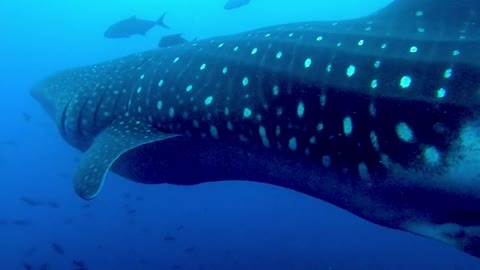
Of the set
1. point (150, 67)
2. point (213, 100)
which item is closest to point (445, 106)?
point (213, 100)

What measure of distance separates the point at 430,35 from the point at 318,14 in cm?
4478

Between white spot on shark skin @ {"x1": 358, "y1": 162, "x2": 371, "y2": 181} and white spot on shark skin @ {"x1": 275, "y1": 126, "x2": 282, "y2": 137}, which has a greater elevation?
white spot on shark skin @ {"x1": 275, "y1": 126, "x2": 282, "y2": 137}

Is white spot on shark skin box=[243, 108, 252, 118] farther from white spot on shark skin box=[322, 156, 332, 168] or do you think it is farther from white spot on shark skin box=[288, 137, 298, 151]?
white spot on shark skin box=[322, 156, 332, 168]

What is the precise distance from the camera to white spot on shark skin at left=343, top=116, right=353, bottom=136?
2.81 m

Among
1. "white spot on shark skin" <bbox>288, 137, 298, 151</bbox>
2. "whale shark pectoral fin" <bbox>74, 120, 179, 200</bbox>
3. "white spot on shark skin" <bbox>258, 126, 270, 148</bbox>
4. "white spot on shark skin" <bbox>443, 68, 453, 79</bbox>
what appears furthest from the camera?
"whale shark pectoral fin" <bbox>74, 120, 179, 200</bbox>

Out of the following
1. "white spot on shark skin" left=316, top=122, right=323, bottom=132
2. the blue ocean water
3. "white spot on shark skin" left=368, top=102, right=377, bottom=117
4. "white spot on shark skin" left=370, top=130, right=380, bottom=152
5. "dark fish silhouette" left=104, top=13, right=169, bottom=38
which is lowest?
the blue ocean water

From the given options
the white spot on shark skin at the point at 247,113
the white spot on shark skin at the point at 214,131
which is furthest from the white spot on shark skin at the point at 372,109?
the white spot on shark skin at the point at 214,131

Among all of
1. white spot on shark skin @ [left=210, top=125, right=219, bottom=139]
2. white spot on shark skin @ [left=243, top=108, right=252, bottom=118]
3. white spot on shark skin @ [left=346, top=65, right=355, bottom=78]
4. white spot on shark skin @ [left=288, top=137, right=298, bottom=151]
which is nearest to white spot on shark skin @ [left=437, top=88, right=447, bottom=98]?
white spot on shark skin @ [left=346, top=65, right=355, bottom=78]

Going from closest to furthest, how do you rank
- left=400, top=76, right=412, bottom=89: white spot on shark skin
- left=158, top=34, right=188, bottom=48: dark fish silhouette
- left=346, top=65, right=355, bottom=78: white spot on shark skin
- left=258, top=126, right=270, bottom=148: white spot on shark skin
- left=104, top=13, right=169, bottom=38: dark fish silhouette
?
left=400, top=76, right=412, bottom=89: white spot on shark skin, left=346, top=65, right=355, bottom=78: white spot on shark skin, left=258, top=126, right=270, bottom=148: white spot on shark skin, left=158, top=34, right=188, bottom=48: dark fish silhouette, left=104, top=13, right=169, bottom=38: dark fish silhouette

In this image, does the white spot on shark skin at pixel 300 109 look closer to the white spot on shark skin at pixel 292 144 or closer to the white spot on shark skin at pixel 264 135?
the white spot on shark skin at pixel 292 144

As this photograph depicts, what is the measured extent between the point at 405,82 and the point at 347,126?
47 cm

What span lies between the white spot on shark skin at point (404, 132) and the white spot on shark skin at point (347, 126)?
0.31 meters

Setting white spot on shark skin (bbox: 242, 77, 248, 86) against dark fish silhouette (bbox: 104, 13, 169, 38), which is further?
dark fish silhouette (bbox: 104, 13, 169, 38)

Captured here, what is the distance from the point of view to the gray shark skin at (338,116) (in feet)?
8.12
